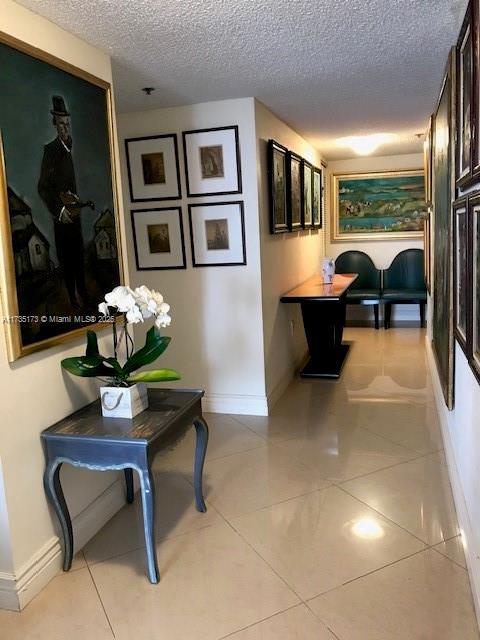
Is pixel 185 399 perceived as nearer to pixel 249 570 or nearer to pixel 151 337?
pixel 151 337

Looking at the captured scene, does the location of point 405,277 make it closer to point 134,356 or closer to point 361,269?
point 361,269

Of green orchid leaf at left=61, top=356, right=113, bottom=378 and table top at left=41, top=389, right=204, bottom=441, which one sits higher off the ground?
green orchid leaf at left=61, top=356, right=113, bottom=378

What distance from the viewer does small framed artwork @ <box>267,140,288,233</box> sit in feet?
12.4

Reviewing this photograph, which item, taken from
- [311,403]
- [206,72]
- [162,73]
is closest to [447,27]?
[206,72]

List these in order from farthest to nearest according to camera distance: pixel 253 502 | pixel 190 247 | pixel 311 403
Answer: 1. pixel 311 403
2. pixel 190 247
3. pixel 253 502

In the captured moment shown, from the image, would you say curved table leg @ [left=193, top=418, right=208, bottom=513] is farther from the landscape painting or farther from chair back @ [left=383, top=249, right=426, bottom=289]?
the landscape painting

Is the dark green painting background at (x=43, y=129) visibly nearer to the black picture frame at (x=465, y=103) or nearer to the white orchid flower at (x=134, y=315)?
the white orchid flower at (x=134, y=315)

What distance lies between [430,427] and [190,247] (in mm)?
2045

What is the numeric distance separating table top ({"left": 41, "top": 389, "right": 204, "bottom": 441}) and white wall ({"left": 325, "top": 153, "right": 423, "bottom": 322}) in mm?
4978

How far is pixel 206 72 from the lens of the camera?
2.81 metres

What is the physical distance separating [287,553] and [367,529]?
396 millimetres

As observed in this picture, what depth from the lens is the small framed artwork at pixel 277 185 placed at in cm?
378

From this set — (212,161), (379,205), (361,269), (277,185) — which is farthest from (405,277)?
(212,161)

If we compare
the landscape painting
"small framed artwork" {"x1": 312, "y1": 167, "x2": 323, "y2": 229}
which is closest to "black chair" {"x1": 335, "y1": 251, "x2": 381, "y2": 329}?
the landscape painting
